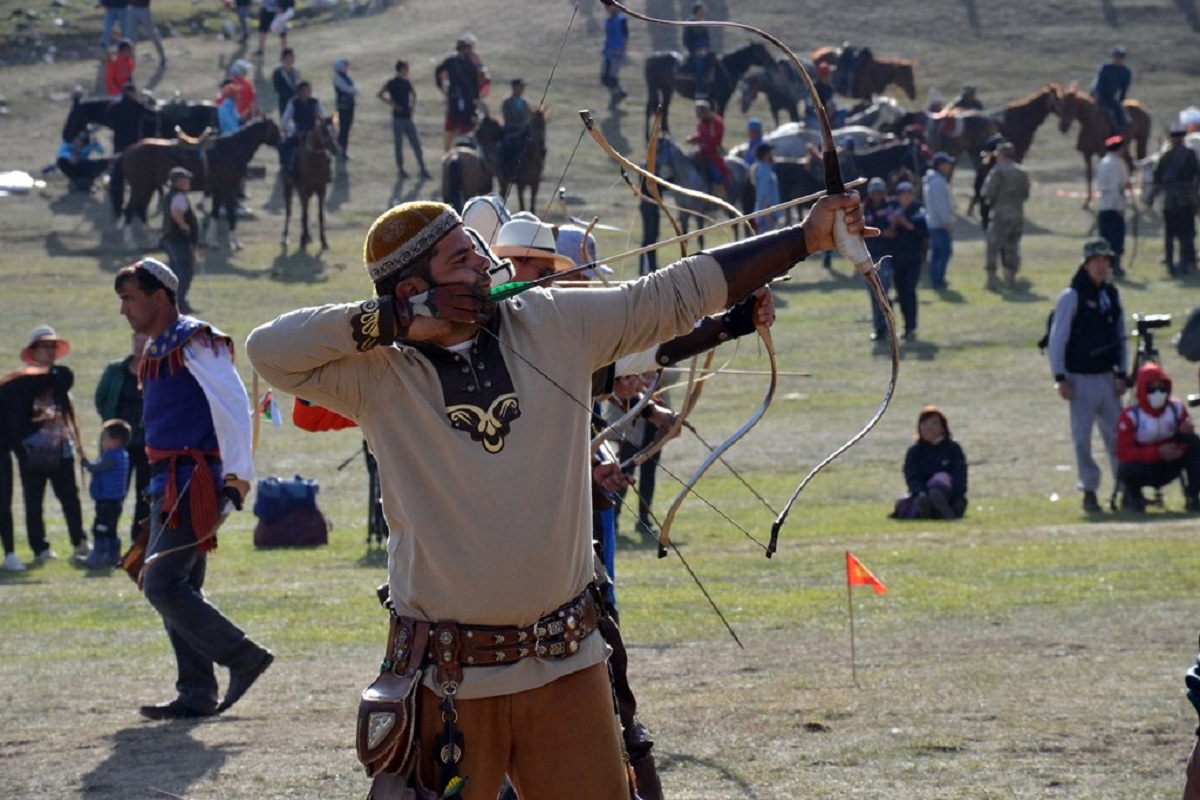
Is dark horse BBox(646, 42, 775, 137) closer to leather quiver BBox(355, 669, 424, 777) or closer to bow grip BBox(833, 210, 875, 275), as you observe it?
bow grip BBox(833, 210, 875, 275)

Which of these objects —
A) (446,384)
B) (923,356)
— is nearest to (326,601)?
(446,384)

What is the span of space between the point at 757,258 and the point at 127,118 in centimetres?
2659

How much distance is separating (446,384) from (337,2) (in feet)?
139

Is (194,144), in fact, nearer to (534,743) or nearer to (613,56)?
(613,56)

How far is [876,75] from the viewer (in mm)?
37375

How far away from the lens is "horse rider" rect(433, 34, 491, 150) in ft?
102

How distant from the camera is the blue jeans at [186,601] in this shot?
7293 millimetres

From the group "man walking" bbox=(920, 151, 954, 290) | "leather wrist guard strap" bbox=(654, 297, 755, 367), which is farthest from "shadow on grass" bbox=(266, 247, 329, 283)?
"leather wrist guard strap" bbox=(654, 297, 755, 367)

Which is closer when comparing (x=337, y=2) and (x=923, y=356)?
(x=923, y=356)

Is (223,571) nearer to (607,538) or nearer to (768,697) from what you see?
(768,697)

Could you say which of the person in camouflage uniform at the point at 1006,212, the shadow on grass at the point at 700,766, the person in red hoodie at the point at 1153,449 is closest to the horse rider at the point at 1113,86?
the person in camouflage uniform at the point at 1006,212

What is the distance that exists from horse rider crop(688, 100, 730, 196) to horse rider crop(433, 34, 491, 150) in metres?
5.68

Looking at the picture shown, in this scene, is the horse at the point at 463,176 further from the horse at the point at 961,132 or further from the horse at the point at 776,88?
the horse at the point at 776,88

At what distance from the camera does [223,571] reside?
12312 mm
